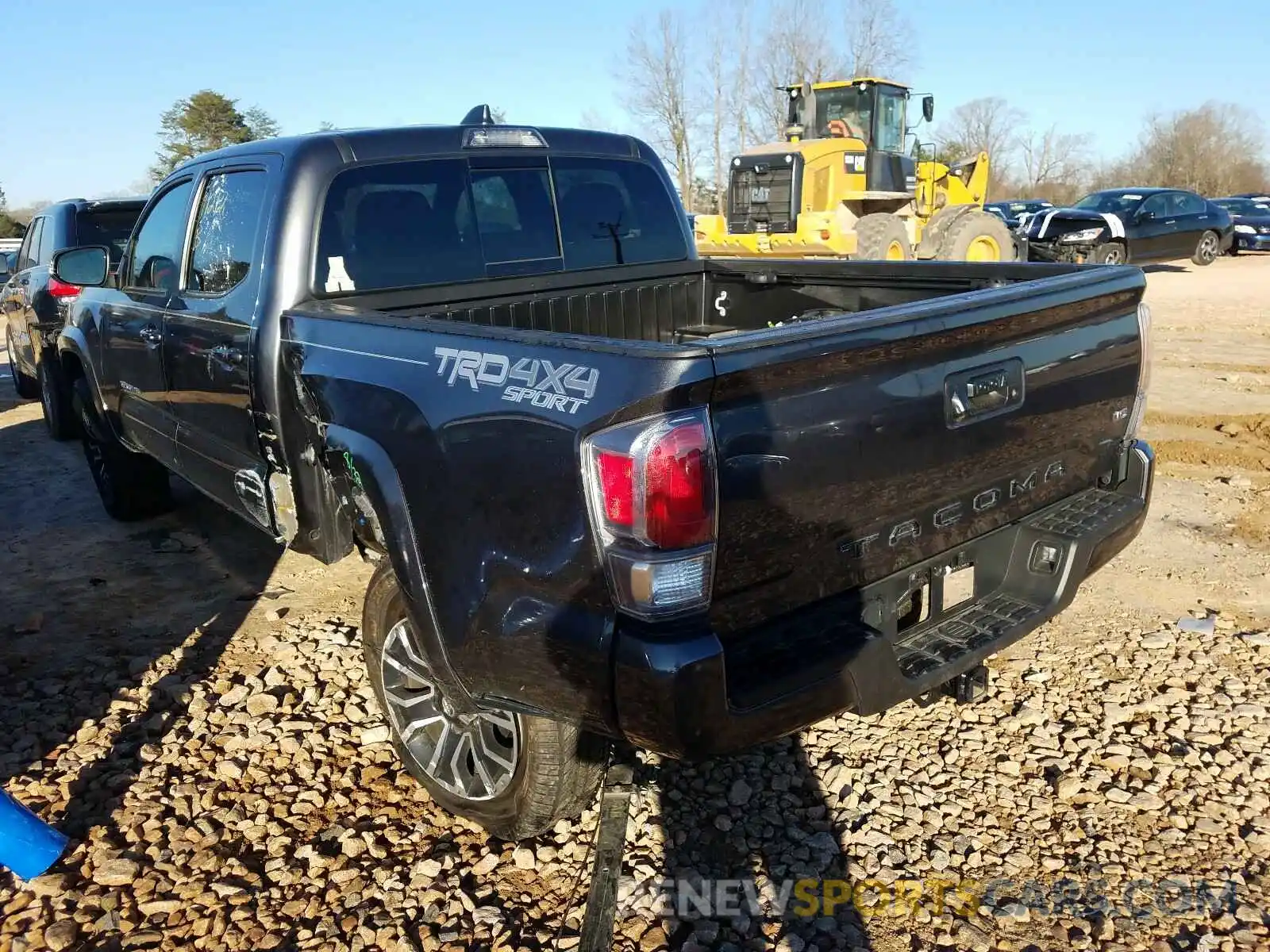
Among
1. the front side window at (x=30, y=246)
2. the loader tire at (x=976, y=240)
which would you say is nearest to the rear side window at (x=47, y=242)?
the front side window at (x=30, y=246)

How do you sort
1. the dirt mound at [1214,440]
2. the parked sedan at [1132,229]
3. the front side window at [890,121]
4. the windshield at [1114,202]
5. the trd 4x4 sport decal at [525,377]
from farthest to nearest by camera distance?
the windshield at [1114,202], the parked sedan at [1132,229], the front side window at [890,121], the dirt mound at [1214,440], the trd 4x4 sport decal at [525,377]

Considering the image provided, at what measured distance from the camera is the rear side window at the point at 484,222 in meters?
3.51

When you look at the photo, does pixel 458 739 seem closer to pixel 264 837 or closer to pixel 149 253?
pixel 264 837

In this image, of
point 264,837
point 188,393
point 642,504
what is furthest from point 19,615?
point 642,504

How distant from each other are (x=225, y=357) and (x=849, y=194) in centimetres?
1249

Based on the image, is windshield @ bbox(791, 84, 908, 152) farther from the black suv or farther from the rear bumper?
the rear bumper

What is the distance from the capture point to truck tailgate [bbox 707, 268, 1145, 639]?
2.16 meters

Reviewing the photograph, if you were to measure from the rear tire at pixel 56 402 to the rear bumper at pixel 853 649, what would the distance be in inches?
306

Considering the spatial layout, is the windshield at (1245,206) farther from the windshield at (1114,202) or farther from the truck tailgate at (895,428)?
the truck tailgate at (895,428)

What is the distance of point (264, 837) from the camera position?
3.03 metres

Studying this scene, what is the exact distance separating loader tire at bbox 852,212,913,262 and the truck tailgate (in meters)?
10.6

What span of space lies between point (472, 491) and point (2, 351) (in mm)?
17345

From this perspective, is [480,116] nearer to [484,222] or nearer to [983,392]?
[484,222]

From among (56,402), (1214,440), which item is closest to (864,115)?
(1214,440)
